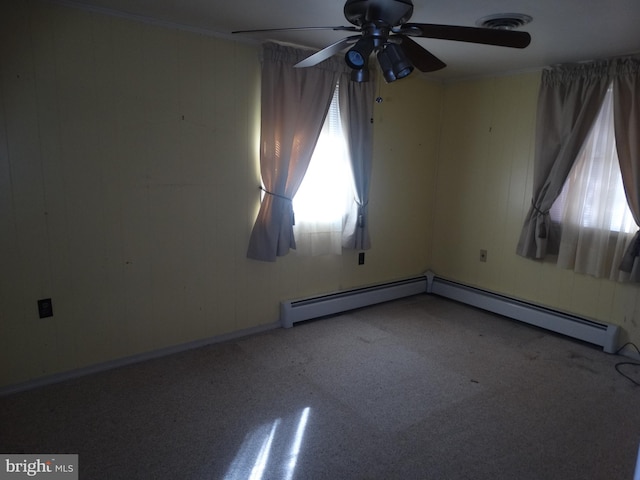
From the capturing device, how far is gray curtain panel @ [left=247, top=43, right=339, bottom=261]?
3.15m

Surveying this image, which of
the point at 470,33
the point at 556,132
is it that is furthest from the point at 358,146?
the point at 470,33

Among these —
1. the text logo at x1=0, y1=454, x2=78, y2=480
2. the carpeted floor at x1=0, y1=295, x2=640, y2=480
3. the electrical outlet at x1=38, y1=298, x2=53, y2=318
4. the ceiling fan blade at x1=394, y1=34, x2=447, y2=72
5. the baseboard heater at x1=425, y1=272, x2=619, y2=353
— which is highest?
the ceiling fan blade at x1=394, y1=34, x2=447, y2=72

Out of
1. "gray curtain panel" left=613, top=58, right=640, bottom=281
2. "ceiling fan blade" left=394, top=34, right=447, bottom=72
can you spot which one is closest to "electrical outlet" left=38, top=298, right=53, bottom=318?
"ceiling fan blade" left=394, top=34, right=447, bottom=72

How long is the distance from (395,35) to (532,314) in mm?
2803

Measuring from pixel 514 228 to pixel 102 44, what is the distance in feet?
11.6

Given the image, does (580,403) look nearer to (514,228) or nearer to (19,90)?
(514,228)

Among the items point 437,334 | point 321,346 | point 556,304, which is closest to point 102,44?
point 321,346

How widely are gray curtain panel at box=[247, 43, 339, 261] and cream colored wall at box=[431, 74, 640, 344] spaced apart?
1591 mm

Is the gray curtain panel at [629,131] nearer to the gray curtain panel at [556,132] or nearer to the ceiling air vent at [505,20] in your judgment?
the gray curtain panel at [556,132]

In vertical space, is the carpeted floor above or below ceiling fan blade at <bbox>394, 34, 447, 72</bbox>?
below

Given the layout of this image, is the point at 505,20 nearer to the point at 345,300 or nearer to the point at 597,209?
the point at 597,209

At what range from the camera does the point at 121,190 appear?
108 inches

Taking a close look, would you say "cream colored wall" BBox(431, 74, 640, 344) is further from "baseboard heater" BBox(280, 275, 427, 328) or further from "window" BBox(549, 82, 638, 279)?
"baseboard heater" BBox(280, 275, 427, 328)

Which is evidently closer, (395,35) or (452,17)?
(395,35)
